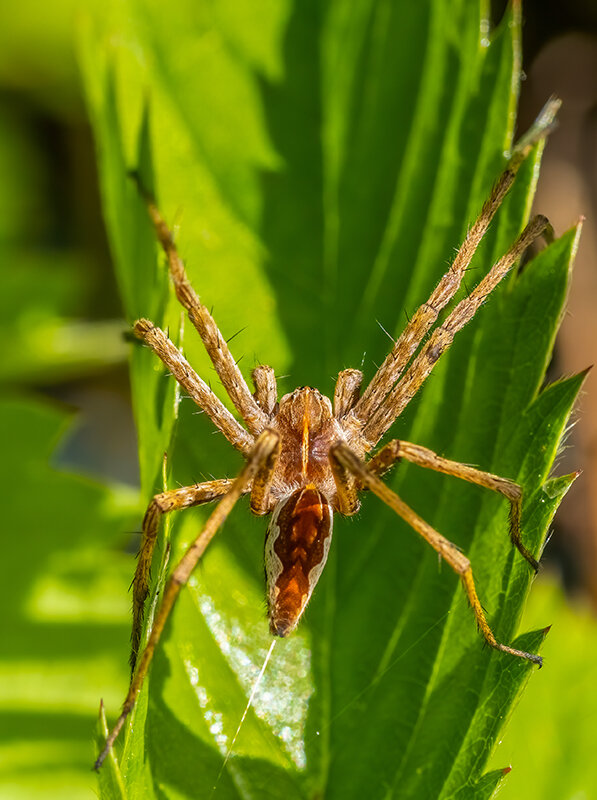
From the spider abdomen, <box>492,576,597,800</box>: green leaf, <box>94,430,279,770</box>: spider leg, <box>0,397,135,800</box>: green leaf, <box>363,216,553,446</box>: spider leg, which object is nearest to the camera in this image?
<box>94,430,279,770</box>: spider leg

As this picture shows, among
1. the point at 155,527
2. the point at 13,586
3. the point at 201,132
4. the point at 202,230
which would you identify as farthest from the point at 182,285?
the point at 13,586

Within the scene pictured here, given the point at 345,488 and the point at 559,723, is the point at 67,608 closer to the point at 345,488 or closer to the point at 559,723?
the point at 345,488

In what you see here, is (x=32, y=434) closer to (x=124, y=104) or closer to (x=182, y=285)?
(x=182, y=285)

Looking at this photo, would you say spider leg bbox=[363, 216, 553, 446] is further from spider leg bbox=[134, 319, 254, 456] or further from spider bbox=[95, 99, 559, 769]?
spider leg bbox=[134, 319, 254, 456]

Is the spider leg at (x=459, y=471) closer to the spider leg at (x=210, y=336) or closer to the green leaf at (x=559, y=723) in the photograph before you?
the spider leg at (x=210, y=336)

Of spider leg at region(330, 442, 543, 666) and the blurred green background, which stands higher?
the blurred green background

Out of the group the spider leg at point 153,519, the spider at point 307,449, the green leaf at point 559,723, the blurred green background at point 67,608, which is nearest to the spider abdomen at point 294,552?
the spider at point 307,449

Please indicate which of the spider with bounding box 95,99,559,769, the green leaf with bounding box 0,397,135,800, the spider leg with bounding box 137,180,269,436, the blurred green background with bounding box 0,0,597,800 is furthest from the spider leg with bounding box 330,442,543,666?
the green leaf with bounding box 0,397,135,800
